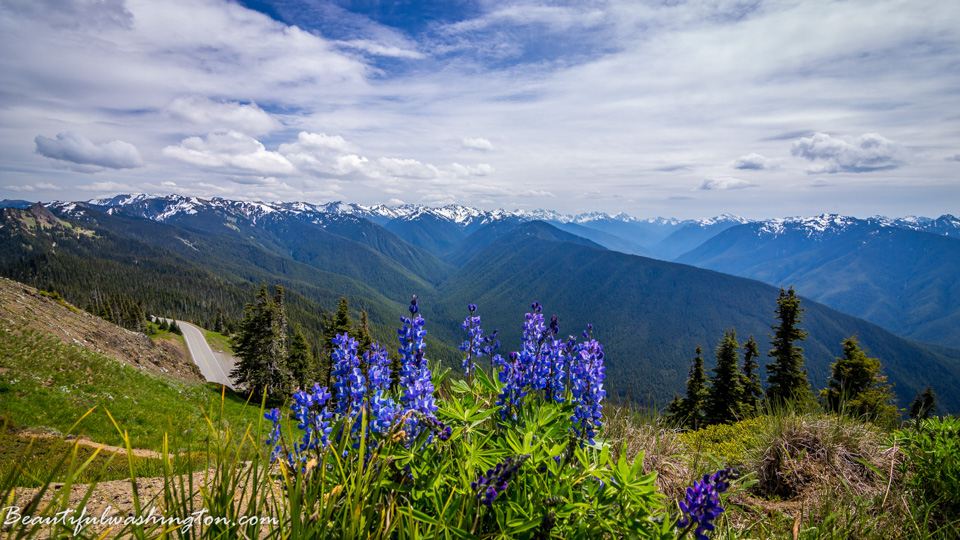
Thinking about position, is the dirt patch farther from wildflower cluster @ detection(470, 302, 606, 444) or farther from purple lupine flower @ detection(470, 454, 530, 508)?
purple lupine flower @ detection(470, 454, 530, 508)

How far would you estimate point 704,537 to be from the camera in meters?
2.23

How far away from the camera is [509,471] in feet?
7.67

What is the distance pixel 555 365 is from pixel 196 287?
202037 millimetres

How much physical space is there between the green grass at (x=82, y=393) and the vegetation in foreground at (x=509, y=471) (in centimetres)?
1302

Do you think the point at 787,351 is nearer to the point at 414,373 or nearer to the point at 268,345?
the point at 414,373

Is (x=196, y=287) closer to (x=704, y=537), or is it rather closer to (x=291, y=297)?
(x=291, y=297)

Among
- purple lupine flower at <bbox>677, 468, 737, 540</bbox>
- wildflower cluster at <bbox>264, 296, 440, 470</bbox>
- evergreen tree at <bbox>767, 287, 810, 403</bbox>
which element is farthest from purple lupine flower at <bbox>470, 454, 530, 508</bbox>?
evergreen tree at <bbox>767, 287, 810, 403</bbox>

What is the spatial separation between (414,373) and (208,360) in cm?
8174

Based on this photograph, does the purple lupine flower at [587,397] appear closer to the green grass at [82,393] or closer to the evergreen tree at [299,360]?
the green grass at [82,393]

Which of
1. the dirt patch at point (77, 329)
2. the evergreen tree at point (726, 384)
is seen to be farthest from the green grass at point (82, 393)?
the evergreen tree at point (726, 384)

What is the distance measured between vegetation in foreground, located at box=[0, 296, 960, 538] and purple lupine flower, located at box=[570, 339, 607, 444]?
0.05ft

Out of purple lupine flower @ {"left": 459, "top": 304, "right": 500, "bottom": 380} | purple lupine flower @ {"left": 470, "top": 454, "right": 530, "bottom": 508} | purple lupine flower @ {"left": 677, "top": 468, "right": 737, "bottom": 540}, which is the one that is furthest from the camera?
purple lupine flower @ {"left": 459, "top": 304, "right": 500, "bottom": 380}

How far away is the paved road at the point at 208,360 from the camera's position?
59406 mm

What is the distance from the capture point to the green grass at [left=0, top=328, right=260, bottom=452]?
1511cm
